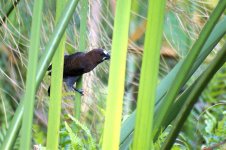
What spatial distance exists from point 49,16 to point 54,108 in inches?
22.3

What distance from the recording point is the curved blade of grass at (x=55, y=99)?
66 cm

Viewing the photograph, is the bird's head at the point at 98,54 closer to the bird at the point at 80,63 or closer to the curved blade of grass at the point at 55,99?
the bird at the point at 80,63

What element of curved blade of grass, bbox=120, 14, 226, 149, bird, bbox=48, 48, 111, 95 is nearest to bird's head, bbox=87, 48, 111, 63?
bird, bbox=48, 48, 111, 95

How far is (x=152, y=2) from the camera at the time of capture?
56 cm

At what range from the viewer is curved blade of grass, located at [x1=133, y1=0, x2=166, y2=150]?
21.8 inches

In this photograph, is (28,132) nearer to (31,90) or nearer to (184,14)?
(31,90)

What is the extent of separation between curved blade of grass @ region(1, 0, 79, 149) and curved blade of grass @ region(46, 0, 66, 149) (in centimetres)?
4

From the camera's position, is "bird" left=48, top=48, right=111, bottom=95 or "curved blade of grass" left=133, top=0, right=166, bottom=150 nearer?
"curved blade of grass" left=133, top=0, right=166, bottom=150

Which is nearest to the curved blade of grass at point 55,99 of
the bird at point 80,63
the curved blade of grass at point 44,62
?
the curved blade of grass at point 44,62

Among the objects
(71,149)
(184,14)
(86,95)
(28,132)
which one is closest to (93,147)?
(71,149)

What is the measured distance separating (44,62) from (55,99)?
0.06 meters

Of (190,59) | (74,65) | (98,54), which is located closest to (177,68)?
(190,59)

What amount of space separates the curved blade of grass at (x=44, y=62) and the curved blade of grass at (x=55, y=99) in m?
0.04

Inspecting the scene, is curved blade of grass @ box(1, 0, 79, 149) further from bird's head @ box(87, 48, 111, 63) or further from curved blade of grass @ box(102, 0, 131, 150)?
bird's head @ box(87, 48, 111, 63)
